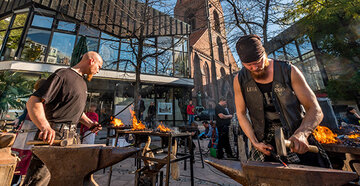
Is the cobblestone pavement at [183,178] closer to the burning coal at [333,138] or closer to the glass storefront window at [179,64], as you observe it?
the burning coal at [333,138]

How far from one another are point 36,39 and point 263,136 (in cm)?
1447

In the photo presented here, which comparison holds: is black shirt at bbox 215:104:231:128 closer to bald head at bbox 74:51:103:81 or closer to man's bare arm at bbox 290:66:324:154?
man's bare arm at bbox 290:66:324:154

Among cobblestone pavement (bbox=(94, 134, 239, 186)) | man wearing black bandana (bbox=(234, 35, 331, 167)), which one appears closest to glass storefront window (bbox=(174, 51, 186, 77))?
cobblestone pavement (bbox=(94, 134, 239, 186))

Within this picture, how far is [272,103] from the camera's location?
167 centimetres

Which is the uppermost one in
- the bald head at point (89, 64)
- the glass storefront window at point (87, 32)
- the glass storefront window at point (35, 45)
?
the glass storefront window at point (87, 32)

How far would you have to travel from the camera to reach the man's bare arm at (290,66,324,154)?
1.15 metres

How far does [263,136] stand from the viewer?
166 centimetres

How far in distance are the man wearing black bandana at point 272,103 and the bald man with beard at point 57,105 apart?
2.19 meters

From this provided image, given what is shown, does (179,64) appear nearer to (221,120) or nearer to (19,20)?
(221,120)

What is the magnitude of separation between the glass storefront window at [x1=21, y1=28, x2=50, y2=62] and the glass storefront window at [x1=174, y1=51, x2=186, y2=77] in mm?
9835

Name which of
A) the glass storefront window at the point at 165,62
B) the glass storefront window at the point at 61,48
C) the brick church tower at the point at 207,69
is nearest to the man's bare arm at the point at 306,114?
the glass storefront window at the point at 165,62

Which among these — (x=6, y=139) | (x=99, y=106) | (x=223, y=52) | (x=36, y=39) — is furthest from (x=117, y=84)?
(x=223, y=52)

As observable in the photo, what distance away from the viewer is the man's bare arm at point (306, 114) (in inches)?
45.1

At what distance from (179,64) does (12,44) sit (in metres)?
12.5
